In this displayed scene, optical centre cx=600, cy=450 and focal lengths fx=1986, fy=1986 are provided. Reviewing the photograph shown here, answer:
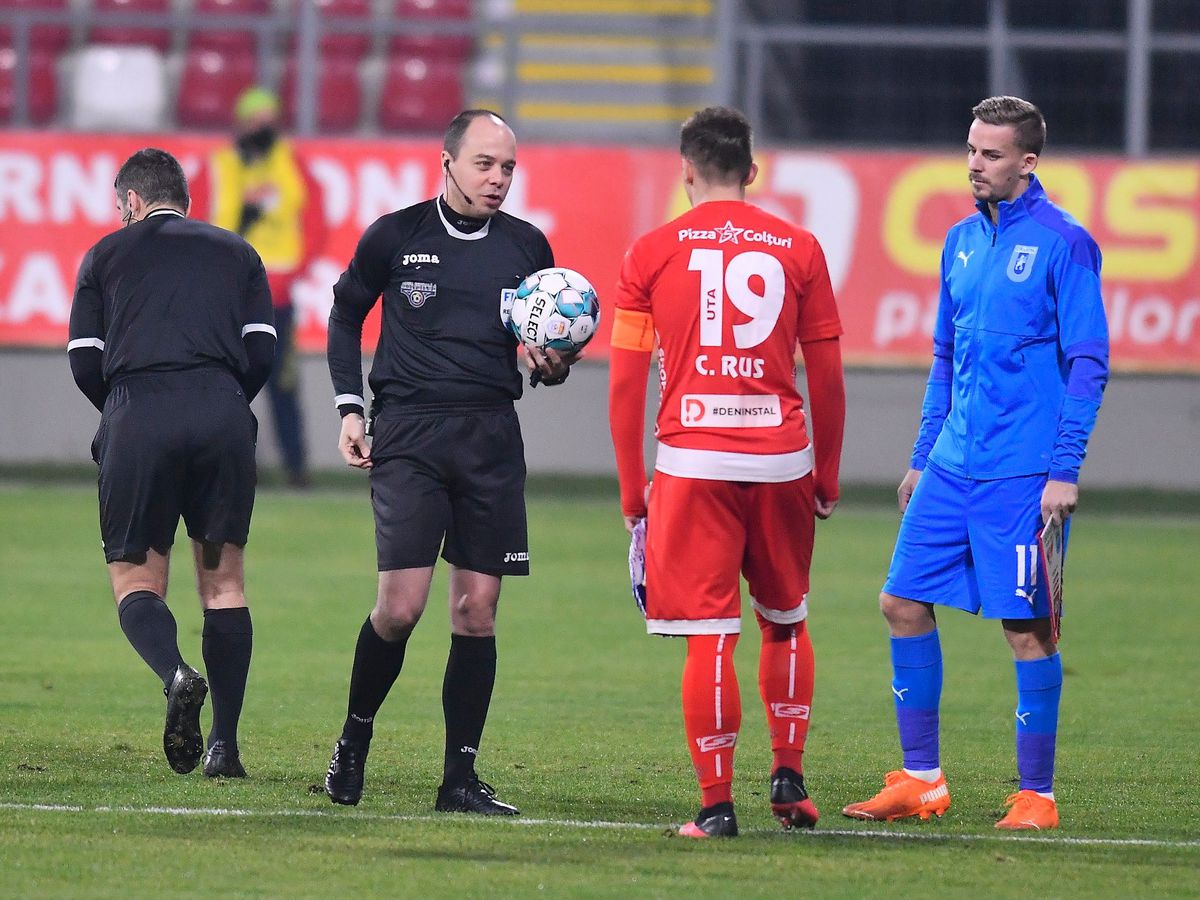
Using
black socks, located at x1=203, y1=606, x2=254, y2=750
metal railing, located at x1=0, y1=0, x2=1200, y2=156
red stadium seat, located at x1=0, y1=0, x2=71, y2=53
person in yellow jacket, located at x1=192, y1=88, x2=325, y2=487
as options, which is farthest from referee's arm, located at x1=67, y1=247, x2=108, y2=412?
red stadium seat, located at x1=0, y1=0, x2=71, y2=53

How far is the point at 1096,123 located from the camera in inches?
712

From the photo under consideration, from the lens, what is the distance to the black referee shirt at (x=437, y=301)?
586cm

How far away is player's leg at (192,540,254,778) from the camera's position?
6.33 m

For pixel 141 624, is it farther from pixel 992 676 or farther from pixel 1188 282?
pixel 1188 282

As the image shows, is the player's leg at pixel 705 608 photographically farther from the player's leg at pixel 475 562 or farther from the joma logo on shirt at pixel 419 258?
the joma logo on shirt at pixel 419 258

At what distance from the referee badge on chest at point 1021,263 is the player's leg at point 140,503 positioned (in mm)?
2587

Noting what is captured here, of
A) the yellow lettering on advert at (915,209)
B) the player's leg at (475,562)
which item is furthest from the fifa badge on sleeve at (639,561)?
the yellow lettering on advert at (915,209)

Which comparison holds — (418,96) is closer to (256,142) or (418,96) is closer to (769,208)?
(256,142)

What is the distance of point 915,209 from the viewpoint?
16.7 metres

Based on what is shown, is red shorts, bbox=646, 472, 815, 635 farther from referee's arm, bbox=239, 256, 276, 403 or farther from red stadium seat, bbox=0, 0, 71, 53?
red stadium seat, bbox=0, 0, 71, 53

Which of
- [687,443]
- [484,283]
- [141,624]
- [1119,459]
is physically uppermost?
[484,283]

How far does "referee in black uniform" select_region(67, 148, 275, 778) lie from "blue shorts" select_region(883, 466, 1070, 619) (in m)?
2.08

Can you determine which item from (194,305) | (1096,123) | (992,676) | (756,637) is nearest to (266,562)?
(756,637)

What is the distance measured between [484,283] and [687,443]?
89cm
